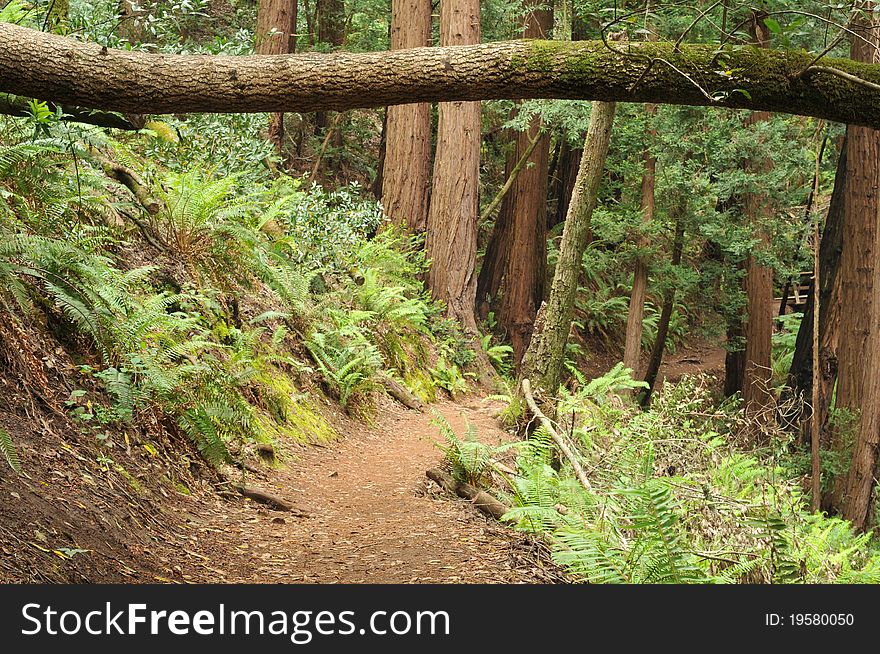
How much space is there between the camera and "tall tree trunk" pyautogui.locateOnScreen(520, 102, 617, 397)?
8.98 m

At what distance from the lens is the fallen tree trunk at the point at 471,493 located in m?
6.24

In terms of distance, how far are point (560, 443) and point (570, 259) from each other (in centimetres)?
279

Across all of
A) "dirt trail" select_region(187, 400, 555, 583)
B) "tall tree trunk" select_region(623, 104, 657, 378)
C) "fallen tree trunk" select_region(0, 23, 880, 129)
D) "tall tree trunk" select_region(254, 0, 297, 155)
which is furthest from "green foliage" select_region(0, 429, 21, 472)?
"tall tree trunk" select_region(623, 104, 657, 378)

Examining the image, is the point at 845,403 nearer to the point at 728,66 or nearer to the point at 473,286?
the point at 473,286

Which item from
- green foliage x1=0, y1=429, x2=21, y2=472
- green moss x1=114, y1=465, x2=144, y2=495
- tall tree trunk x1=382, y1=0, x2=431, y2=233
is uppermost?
tall tree trunk x1=382, y1=0, x2=431, y2=233

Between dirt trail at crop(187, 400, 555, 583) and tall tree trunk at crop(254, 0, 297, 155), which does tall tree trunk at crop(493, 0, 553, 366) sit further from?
dirt trail at crop(187, 400, 555, 583)

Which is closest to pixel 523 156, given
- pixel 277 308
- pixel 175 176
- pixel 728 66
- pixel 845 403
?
pixel 845 403

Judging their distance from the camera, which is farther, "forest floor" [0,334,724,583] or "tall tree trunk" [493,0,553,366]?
"tall tree trunk" [493,0,553,366]

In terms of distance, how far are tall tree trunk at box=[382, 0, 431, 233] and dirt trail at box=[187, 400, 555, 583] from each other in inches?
308

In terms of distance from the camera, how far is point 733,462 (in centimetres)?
809

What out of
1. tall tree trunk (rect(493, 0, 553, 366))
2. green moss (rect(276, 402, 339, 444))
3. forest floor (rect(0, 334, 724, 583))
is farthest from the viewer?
tall tree trunk (rect(493, 0, 553, 366))

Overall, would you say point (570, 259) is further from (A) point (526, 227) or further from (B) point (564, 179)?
(B) point (564, 179)

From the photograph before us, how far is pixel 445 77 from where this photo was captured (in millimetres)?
4098

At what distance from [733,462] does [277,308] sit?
5.33 m
